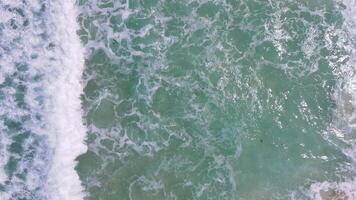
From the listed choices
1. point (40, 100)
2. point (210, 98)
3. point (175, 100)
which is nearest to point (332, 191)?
point (210, 98)

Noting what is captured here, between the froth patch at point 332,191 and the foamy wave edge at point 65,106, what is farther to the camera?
the froth patch at point 332,191

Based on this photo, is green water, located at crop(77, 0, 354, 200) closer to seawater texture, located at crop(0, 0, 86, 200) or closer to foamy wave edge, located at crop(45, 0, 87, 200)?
foamy wave edge, located at crop(45, 0, 87, 200)

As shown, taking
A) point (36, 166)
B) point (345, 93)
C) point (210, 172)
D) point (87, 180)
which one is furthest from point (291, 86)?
point (36, 166)

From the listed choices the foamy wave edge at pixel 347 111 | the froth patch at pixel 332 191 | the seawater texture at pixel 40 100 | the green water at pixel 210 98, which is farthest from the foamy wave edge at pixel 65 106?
the foamy wave edge at pixel 347 111

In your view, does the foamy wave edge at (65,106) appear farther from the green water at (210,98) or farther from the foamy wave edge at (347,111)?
the foamy wave edge at (347,111)

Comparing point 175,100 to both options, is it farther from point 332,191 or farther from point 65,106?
point 332,191

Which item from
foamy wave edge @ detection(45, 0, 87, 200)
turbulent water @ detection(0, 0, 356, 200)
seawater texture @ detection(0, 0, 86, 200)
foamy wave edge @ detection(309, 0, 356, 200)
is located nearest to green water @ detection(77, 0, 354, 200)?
turbulent water @ detection(0, 0, 356, 200)

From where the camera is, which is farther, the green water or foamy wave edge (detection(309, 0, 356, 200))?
foamy wave edge (detection(309, 0, 356, 200))

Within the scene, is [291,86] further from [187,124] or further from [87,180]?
[87,180]
